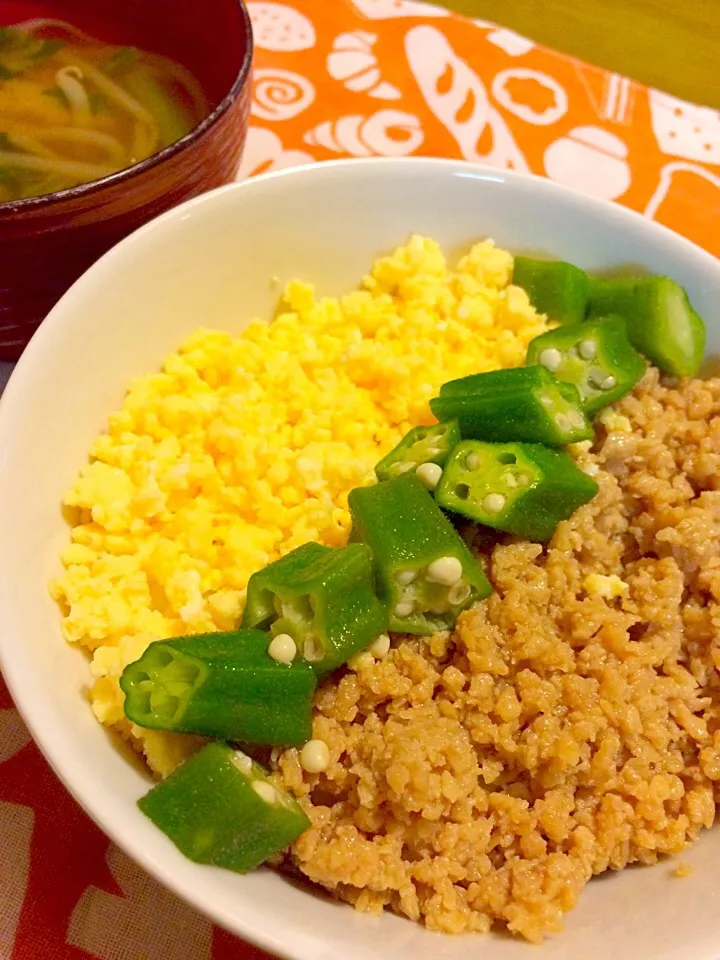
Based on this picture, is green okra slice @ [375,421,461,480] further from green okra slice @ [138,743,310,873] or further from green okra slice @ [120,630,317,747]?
green okra slice @ [138,743,310,873]

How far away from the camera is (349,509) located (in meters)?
1.61

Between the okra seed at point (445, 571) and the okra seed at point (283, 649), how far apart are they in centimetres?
25

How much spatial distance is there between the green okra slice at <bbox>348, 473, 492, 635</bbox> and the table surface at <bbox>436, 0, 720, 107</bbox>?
200 cm

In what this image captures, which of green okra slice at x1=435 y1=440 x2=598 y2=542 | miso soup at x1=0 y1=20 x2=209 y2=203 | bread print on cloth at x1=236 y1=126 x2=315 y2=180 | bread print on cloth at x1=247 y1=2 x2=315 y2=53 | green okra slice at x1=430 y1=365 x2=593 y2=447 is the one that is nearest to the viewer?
green okra slice at x1=435 y1=440 x2=598 y2=542

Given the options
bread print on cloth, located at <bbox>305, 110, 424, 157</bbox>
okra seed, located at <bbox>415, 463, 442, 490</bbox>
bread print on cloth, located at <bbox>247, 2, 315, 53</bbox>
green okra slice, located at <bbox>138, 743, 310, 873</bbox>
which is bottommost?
green okra slice, located at <bbox>138, 743, 310, 873</bbox>

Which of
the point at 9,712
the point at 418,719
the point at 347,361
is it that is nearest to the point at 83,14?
the point at 347,361

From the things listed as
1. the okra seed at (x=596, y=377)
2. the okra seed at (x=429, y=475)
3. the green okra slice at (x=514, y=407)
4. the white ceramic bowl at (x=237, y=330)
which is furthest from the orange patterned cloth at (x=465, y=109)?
the okra seed at (x=429, y=475)

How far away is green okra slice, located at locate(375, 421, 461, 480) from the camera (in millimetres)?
1646

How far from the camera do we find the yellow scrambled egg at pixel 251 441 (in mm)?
1490

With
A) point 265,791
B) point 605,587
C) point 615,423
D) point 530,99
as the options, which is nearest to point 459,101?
point 530,99

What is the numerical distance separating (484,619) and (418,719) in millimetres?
209

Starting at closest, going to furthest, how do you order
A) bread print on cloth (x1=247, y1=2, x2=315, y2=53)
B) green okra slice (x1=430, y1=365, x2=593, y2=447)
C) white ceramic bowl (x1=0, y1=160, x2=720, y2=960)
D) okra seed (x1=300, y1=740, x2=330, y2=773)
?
1. white ceramic bowl (x1=0, y1=160, x2=720, y2=960)
2. okra seed (x1=300, y1=740, x2=330, y2=773)
3. green okra slice (x1=430, y1=365, x2=593, y2=447)
4. bread print on cloth (x1=247, y1=2, x2=315, y2=53)

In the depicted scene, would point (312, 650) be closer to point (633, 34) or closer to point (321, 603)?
point (321, 603)

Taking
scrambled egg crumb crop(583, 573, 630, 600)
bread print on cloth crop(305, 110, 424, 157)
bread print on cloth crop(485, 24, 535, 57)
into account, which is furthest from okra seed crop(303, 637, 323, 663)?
bread print on cloth crop(485, 24, 535, 57)
